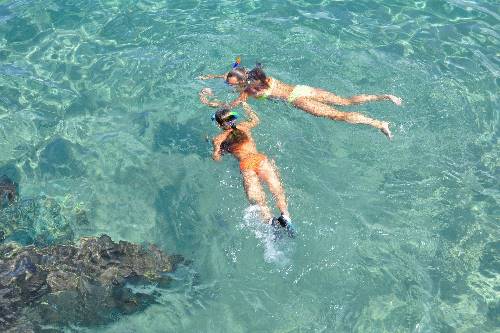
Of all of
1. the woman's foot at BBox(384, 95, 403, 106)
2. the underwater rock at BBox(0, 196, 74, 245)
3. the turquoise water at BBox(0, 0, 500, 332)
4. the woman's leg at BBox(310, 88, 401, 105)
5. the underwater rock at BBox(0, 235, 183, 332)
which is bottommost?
the underwater rock at BBox(0, 196, 74, 245)

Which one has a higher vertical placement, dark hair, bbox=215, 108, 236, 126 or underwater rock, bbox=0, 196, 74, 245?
dark hair, bbox=215, 108, 236, 126

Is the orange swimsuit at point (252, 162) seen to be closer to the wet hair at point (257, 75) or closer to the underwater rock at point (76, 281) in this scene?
the underwater rock at point (76, 281)

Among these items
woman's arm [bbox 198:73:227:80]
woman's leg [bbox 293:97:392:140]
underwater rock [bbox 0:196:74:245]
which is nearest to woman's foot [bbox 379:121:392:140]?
woman's leg [bbox 293:97:392:140]

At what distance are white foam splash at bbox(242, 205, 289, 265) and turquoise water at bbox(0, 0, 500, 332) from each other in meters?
0.03

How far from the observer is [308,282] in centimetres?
666

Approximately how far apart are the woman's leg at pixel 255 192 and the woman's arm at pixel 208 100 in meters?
1.96

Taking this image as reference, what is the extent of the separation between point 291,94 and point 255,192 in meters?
2.48

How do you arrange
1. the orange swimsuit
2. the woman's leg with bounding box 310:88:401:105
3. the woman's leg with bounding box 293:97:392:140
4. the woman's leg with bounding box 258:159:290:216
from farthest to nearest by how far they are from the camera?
the woman's leg with bounding box 310:88:401:105
the woman's leg with bounding box 293:97:392:140
the orange swimsuit
the woman's leg with bounding box 258:159:290:216

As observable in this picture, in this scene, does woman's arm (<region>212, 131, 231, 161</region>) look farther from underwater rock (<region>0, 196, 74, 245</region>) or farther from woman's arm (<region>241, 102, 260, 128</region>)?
underwater rock (<region>0, 196, 74, 245</region>)

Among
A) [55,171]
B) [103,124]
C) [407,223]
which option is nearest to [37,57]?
[103,124]

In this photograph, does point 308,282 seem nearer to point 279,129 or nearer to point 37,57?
point 279,129

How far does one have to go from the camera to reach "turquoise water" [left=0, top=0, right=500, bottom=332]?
667 cm

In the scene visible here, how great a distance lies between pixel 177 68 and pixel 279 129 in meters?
3.14

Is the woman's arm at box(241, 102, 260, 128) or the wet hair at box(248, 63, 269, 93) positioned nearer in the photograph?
the woman's arm at box(241, 102, 260, 128)
